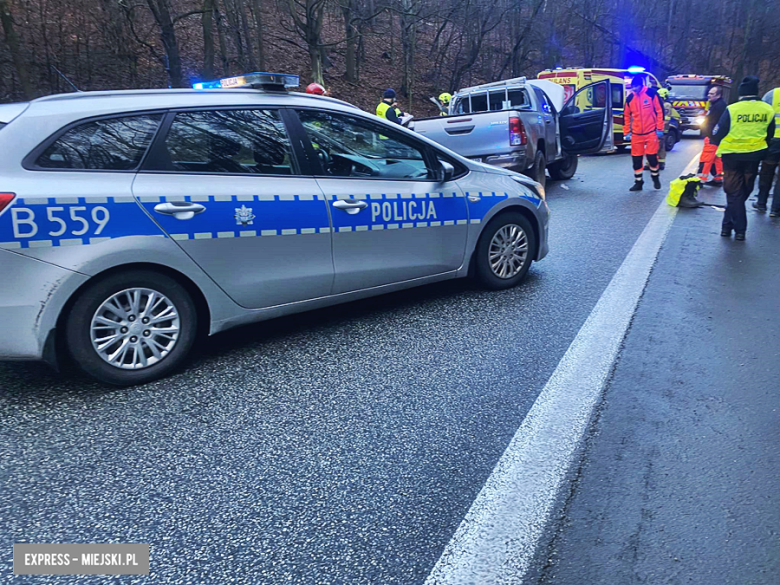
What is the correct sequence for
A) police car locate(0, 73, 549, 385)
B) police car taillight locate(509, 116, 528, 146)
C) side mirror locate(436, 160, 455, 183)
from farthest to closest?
police car taillight locate(509, 116, 528, 146) → side mirror locate(436, 160, 455, 183) → police car locate(0, 73, 549, 385)

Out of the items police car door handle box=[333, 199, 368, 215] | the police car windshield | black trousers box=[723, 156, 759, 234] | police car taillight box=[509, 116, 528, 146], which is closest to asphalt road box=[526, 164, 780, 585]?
police car door handle box=[333, 199, 368, 215]

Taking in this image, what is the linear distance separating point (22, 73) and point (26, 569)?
1453 centimetres

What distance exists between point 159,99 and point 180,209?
0.77 meters

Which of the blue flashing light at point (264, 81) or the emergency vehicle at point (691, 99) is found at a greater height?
the emergency vehicle at point (691, 99)

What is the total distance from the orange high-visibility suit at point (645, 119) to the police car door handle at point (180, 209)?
904 cm

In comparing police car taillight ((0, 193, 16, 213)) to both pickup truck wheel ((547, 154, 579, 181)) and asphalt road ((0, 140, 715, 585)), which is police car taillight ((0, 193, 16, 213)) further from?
pickup truck wheel ((547, 154, 579, 181))

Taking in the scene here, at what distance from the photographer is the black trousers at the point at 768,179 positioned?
8586mm

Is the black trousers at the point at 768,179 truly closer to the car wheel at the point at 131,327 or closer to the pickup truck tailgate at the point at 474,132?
the pickup truck tailgate at the point at 474,132

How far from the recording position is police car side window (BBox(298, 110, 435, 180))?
427 centimetres

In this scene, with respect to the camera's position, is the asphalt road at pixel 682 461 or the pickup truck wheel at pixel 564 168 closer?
the asphalt road at pixel 682 461

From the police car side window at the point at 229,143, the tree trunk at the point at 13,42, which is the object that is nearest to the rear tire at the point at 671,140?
the tree trunk at the point at 13,42

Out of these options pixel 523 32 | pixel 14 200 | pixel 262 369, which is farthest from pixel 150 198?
pixel 523 32

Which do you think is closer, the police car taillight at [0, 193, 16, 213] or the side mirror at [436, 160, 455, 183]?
the police car taillight at [0, 193, 16, 213]

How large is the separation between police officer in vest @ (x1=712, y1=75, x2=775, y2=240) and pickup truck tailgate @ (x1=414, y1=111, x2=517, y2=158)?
351 centimetres
